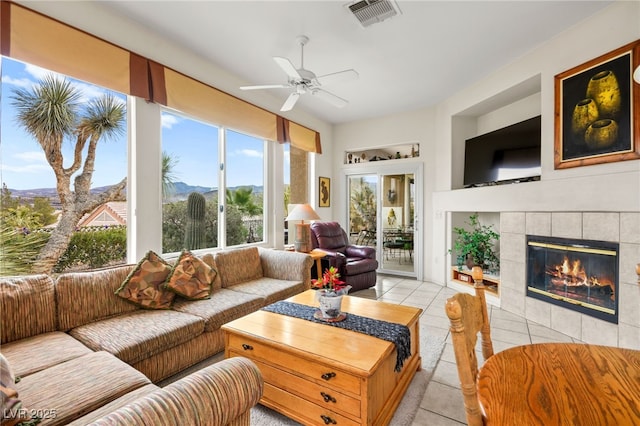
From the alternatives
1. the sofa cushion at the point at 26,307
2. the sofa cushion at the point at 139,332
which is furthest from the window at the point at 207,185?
the sofa cushion at the point at 26,307

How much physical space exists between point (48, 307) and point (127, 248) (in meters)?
0.89

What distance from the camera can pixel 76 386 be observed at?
1.27 meters

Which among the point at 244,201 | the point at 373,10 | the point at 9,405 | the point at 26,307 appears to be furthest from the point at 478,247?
the point at 26,307

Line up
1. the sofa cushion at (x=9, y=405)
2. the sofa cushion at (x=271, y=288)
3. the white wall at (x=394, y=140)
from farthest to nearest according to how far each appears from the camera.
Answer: the white wall at (x=394, y=140), the sofa cushion at (x=271, y=288), the sofa cushion at (x=9, y=405)

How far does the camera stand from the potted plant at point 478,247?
400 cm

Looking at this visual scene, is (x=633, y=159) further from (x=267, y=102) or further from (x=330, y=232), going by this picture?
(x=267, y=102)

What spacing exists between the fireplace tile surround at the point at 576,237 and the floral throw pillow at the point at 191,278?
3.40m

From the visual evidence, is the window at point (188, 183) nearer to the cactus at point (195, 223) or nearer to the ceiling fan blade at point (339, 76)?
the cactus at point (195, 223)

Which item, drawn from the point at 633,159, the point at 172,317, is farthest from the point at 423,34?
the point at 172,317

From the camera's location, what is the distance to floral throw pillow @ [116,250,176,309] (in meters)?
2.23

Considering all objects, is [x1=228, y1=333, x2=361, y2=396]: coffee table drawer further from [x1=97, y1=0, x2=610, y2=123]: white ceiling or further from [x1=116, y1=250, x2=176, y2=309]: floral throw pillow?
[x1=97, y1=0, x2=610, y2=123]: white ceiling

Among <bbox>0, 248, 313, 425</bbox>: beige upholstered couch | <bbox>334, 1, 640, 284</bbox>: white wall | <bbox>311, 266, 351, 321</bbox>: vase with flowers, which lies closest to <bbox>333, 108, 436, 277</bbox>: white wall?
<bbox>334, 1, 640, 284</bbox>: white wall

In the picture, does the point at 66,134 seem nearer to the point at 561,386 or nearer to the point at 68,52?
the point at 68,52

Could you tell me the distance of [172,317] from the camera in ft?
7.04
